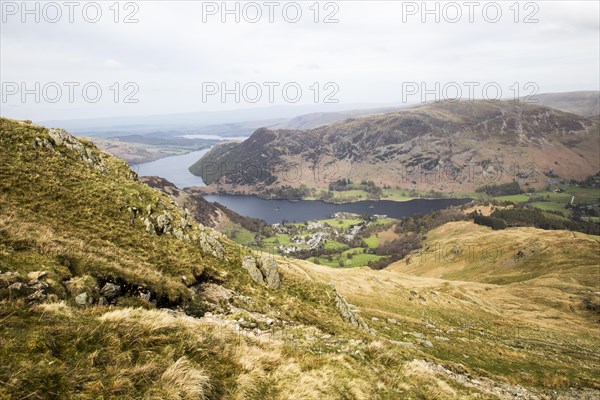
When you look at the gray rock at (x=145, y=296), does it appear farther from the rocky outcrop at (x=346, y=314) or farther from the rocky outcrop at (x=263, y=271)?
the rocky outcrop at (x=346, y=314)

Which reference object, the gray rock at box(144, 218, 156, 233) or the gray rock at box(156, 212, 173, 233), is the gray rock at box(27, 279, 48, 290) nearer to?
the gray rock at box(144, 218, 156, 233)

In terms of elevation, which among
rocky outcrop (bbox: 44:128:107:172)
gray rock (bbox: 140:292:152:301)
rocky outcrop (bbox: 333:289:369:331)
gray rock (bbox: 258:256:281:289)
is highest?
rocky outcrop (bbox: 44:128:107:172)

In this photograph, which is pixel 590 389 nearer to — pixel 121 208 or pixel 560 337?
pixel 560 337

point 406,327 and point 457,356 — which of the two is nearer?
point 457,356

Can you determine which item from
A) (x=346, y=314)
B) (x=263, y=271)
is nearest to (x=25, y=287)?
(x=263, y=271)

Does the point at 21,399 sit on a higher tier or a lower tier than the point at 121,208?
lower

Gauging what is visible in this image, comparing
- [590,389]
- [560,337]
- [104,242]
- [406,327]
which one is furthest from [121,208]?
[560,337]

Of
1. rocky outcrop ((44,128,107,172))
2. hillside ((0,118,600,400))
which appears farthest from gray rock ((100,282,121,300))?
rocky outcrop ((44,128,107,172))
